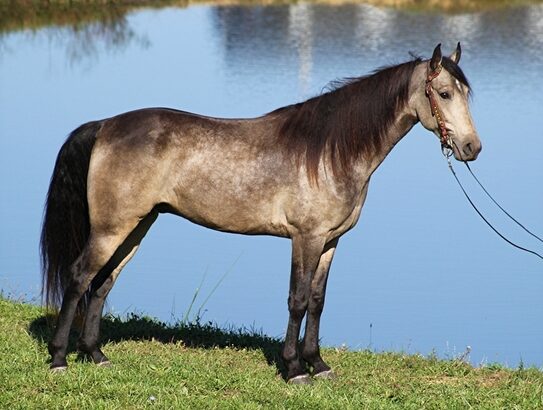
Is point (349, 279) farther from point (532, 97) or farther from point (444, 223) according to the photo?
point (532, 97)

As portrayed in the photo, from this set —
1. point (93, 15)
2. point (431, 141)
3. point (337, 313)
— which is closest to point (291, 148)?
point (337, 313)

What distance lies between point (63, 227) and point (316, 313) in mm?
1695

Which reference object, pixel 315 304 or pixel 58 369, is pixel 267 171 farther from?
pixel 58 369

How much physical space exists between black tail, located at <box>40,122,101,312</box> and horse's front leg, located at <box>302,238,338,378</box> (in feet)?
4.73

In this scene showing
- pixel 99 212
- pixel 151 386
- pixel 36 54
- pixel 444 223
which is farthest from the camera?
pixel 36 54

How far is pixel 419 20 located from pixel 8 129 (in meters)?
15.2

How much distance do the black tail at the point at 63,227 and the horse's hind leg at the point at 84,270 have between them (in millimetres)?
235

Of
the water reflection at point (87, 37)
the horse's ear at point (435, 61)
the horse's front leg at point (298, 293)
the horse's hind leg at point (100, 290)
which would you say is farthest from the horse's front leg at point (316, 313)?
the water reflection at point (87, 37)

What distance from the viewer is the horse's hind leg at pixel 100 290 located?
7.74 m

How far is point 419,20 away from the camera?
31.5 m

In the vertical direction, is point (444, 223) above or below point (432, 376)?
below

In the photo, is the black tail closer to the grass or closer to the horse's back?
the horse's back

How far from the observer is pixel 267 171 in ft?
24.7

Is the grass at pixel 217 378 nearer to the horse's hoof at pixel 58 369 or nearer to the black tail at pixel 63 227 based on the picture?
the horse's hoof at pixel 58 369
